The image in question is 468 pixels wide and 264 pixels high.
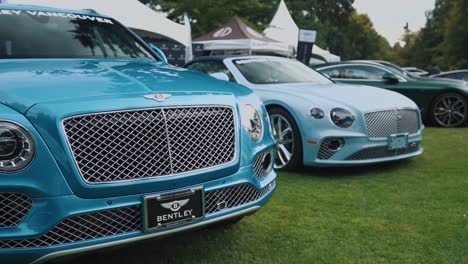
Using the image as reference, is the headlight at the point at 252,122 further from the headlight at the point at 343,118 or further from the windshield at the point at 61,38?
the headlight at the point at 343,118

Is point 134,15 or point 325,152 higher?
point 134,15

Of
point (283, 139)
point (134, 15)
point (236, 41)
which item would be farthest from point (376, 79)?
point (236, 41)

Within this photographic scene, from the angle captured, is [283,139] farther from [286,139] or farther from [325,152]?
[325,152]

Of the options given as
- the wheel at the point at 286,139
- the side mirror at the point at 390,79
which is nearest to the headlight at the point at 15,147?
the wheel at the point at 286,139

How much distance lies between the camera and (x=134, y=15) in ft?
37.7

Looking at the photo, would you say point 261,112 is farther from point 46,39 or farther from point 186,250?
point 46,39

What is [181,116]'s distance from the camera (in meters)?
2.48

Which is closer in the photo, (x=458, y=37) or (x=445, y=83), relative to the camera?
(x=445, y=83)

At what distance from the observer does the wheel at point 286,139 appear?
507 cm

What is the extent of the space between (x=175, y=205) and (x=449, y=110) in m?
8.20

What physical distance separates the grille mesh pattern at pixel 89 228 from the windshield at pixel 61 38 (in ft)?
5.14

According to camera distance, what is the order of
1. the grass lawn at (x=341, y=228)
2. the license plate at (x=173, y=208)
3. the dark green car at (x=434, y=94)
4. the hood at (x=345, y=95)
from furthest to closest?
the dark green car at (x=434, y=94), the hood at (x=345, y=95), the grass lawn at (x=341, y=228), the license plate at (x=173, y=208)

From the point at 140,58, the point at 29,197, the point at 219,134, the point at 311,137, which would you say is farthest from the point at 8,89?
the point at 311,137

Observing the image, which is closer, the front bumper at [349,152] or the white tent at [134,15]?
the front bumper at [349,152]
